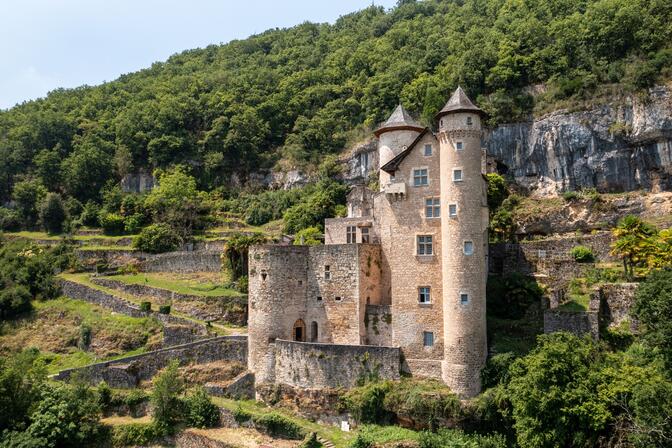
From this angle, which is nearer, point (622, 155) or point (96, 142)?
point (622, 155)

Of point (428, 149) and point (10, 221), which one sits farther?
point (10, 221)

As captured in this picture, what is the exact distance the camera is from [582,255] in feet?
120

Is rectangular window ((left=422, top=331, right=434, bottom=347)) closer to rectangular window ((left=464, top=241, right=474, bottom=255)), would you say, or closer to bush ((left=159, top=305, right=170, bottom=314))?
rectangular window ((left=464, top=241, right=474, bottom=255))

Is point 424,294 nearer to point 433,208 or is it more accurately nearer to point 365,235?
point 433,208

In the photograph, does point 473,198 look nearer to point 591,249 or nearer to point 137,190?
point 591,249

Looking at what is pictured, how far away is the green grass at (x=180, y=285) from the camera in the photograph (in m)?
45.1

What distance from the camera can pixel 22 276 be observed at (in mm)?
50500

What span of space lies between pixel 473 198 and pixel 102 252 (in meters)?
43.2

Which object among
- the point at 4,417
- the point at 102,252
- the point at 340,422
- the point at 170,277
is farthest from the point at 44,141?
the point at 340,422

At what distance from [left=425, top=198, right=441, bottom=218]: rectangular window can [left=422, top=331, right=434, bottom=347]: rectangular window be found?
6.63 meters

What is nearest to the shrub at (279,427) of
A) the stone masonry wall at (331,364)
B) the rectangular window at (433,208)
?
the stone masonry wall at (331,364)

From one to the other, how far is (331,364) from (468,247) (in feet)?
32.8

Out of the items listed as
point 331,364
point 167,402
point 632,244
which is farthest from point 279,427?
point 632,244

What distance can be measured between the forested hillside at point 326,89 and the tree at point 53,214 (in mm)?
8986
